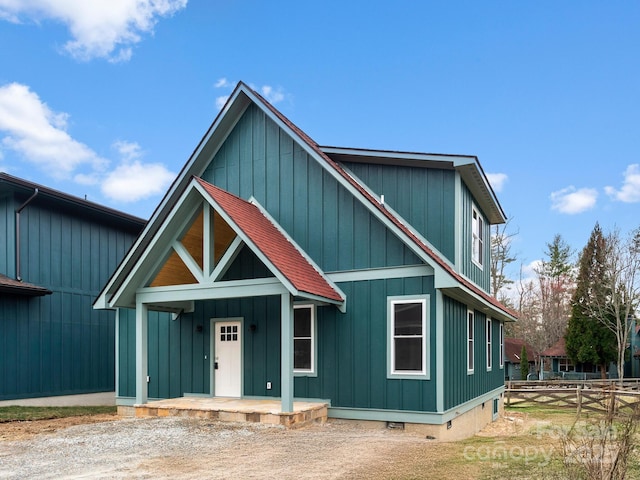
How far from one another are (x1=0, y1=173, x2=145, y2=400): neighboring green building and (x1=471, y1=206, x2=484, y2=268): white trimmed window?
41.6 ft

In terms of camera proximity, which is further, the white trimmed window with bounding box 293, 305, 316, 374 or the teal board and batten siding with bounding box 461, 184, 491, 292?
the teal board and batten siding with bounding box 461, 184, 491, 292

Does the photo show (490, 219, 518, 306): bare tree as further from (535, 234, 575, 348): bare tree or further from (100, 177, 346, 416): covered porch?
(100, 177, 346, 416): covered porch

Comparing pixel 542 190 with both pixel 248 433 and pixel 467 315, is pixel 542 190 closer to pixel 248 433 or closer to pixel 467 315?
pixel 467 315

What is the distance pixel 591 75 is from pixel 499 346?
10747 mm

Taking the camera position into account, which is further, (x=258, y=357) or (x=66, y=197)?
(x=66, y=197)

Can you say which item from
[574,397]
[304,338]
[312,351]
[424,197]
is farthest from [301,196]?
[574,397]

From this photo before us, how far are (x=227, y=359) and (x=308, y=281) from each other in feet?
11.3

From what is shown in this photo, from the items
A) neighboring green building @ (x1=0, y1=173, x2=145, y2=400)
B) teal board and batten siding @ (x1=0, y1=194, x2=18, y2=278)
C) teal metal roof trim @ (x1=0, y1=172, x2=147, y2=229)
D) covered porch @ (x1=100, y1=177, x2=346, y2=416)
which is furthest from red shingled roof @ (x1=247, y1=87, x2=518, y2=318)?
teal board and batten siding @ (x1=0, y1=194, x2=18, y2=278)

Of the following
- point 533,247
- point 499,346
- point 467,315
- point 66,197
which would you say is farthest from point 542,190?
point 66,197

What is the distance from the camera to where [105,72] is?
2447cm

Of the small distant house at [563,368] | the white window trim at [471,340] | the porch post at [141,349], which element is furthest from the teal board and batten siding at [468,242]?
the small distant house at [563,368]

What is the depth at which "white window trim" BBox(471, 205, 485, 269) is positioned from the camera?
14.9m

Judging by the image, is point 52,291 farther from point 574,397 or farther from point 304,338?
point 574,397

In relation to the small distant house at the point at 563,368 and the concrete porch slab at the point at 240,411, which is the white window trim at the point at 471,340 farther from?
the small distant house at the point at 563,368
